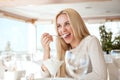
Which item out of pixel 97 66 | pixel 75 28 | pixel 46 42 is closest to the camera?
pixel 97 66

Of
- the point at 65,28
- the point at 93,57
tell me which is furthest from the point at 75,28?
the point at 93,57

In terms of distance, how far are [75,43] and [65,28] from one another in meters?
0.13

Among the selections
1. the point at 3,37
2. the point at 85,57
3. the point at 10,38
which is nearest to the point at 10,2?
the point at 3,37

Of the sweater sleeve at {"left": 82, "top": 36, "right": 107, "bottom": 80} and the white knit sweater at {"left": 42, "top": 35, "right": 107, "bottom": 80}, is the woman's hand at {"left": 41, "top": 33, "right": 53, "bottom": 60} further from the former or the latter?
the sweater sleeve at {"left": 82, "top": 36, "right": 107, "bottom": 80}

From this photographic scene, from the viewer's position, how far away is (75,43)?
147cm

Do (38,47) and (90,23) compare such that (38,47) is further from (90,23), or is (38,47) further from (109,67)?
(109,67)

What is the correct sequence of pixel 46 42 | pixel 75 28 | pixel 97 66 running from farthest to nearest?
pixel 46 42 < pixel 75 28 < pixel 97 66

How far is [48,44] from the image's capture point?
152 centimetres

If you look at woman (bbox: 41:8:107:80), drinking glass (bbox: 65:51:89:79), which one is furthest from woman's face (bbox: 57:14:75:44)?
drinking glass (bbox: 65:51:89:79)

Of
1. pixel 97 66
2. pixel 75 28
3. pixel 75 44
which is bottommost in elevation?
pixel 97 66

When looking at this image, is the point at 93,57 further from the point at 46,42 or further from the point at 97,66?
the point at 46,42

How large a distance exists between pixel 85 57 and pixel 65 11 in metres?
0.33

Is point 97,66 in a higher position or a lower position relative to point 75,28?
lower

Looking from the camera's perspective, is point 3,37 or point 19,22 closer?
point 3,37
